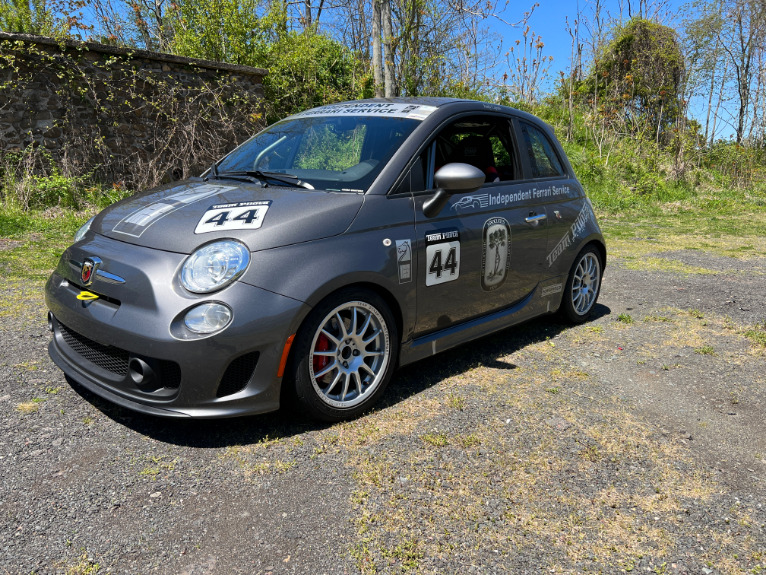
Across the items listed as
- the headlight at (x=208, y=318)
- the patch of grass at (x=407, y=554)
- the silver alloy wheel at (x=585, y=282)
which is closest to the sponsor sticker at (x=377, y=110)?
the headlight at (x=208, y=318)

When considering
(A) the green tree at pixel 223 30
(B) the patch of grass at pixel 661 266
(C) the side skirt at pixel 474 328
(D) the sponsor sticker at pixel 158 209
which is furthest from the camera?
(A) the green tree at pixel 223 30

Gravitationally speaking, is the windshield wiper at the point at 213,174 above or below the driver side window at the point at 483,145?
below

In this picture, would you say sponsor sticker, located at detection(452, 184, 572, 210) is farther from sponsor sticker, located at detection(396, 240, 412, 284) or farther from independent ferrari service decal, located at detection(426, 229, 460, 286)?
sponsor sticker, located at detection(396, 240, 412, 284)

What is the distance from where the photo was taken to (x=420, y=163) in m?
3.55

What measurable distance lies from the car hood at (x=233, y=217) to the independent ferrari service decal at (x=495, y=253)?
40.2 inches

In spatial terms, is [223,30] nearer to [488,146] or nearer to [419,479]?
[488,146]

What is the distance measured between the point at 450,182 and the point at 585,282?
2.24 meters

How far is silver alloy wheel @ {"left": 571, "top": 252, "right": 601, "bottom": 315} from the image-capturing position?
16.5 ft

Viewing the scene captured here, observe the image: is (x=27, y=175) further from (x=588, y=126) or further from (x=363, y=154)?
(x=588, y=126)

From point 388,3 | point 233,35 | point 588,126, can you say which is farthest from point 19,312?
point 588,126

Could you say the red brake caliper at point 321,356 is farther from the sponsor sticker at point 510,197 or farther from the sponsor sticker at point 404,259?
the sponsor sticker at point 510,197

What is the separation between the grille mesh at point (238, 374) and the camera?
274 cm

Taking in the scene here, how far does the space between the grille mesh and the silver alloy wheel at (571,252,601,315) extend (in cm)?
308

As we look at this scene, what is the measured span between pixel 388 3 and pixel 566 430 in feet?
39.9
